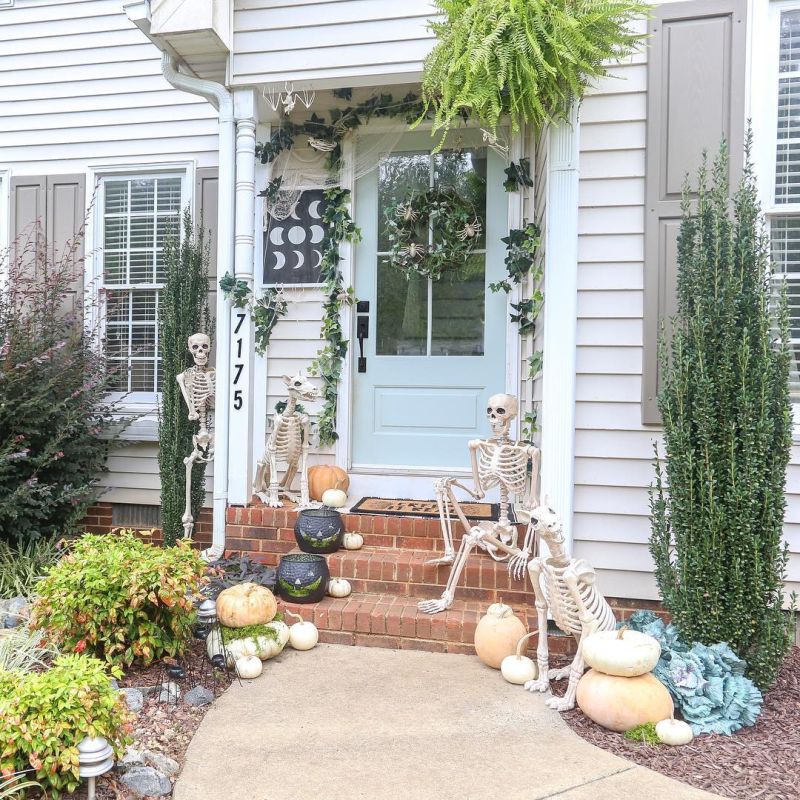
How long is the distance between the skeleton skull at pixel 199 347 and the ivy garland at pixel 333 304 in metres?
0.72

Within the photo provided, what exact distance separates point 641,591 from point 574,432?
0.89 m

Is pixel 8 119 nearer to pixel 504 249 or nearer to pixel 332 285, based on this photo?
pixel 332 285

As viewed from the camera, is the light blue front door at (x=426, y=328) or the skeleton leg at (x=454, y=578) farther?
the light blue front door at (x=426, y=328)

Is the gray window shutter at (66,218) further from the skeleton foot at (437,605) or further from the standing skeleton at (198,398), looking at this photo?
the skeleton foot at (437,605)

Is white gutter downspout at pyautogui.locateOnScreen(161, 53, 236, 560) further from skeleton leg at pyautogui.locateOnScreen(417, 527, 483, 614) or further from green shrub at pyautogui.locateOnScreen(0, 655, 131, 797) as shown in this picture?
green shrub at pyautogui.locateOnScreen(0, 655, 131, 797)

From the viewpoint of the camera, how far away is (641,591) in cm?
322

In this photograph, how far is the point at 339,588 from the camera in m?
3.32

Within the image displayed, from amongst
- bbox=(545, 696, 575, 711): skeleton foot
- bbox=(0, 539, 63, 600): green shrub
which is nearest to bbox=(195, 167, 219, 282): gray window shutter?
bbox=(0, 539, 63, 600): green shrub

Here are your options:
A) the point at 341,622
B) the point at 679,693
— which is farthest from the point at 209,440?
the point at 679,693

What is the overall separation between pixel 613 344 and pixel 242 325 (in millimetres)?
2214

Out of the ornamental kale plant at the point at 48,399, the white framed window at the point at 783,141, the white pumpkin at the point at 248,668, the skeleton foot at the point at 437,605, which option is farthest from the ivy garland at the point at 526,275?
the ornamental kale plant at the point at 48,399

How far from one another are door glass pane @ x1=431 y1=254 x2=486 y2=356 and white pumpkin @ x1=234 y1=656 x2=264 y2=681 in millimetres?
2321

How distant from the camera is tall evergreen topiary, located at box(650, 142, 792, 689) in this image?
256 cm

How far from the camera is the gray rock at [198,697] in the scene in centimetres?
255
